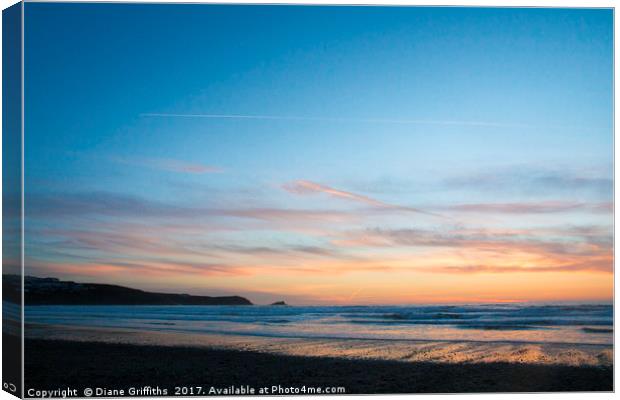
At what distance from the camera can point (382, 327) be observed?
29.6 feet

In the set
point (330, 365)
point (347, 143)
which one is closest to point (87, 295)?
point (330, 365)

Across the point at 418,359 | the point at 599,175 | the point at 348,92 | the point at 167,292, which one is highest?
the point at 348,92

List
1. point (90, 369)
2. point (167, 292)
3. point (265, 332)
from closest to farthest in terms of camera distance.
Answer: point (90, 369), point (167, 292), point (265, 332)

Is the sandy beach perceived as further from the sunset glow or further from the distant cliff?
the sunset glow

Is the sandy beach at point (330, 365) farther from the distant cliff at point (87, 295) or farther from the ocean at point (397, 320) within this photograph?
the distant cliff at point (87, 295)

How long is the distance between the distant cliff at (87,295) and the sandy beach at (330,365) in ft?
0.96

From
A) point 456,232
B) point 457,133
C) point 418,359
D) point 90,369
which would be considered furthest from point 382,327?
point 90,369

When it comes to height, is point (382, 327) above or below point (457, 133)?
below

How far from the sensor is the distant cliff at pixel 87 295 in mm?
7746

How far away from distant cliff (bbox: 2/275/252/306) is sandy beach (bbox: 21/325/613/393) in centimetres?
29

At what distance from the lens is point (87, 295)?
8367mm

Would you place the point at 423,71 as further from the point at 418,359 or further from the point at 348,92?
the point at 418,359

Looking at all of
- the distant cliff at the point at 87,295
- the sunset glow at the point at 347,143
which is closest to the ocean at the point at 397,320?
the distant cliff at the point at 87,295

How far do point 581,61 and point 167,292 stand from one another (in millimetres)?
4634
